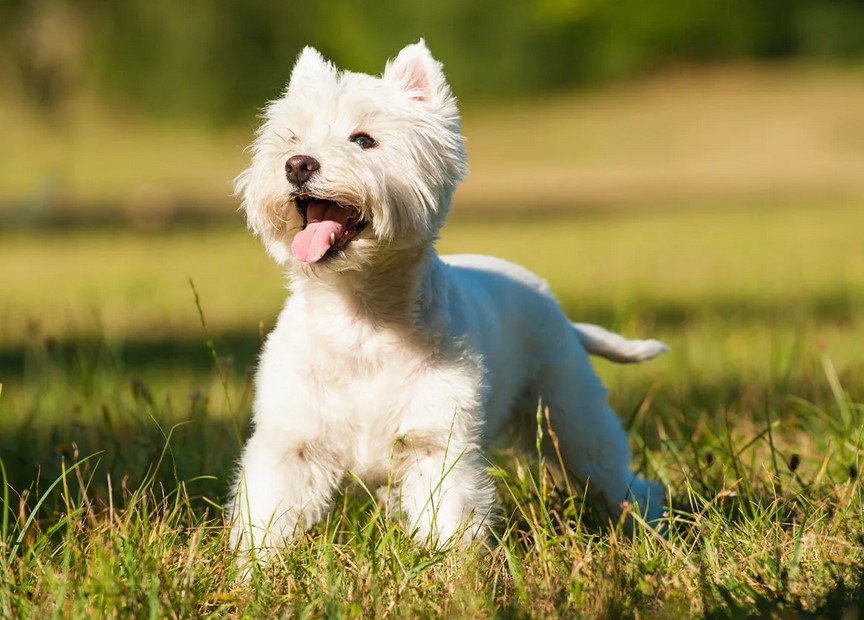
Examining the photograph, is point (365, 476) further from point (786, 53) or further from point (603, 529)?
point (786, 53)

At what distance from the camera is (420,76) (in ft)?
13.5

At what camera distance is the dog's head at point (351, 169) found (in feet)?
12.1

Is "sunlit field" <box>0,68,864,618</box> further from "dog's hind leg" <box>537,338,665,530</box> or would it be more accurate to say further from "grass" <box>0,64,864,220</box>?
"grass" <box>0,64,864,220</box>

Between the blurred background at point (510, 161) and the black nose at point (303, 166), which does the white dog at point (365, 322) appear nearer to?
the black nose at point (303, 166)

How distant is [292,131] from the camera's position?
3.93 metres

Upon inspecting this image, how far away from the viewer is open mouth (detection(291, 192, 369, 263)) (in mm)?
3744

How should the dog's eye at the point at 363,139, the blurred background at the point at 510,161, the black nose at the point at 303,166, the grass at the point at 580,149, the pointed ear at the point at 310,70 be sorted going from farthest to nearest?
the grass at the point at 580,149 → the blurred background at the point at 510,161 → the pointed ear at the point at 310,70 → the dog's eye at the point at 363,139 → the black nose at the point at 303,166

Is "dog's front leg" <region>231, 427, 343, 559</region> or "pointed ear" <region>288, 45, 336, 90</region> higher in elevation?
"pointed ear" <region>288, 45, 336, 90</region>

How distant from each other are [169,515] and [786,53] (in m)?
40.0

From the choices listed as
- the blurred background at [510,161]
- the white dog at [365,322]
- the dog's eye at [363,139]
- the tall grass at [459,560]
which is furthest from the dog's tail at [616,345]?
the dog's eye at [363,139]

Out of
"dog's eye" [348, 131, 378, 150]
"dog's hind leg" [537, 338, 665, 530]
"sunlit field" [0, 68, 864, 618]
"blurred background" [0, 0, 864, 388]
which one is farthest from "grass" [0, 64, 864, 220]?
"dog's eye" [348, 131, 378, 150]

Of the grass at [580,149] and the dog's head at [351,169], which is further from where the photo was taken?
the grass at [580,149]

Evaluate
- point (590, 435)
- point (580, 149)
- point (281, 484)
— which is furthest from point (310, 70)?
point (580, 149)

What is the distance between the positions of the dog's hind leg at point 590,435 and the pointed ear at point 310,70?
133cm
